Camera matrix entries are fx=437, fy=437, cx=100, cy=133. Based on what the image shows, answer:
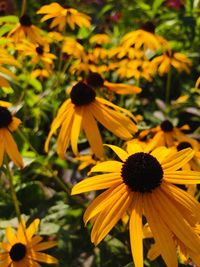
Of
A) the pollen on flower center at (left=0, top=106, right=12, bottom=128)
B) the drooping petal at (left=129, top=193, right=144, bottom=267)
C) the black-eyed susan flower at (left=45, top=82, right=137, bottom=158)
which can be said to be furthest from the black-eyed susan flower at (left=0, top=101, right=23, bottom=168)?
the drooping petal at (left=129, top=193, right=144, bottom=267)

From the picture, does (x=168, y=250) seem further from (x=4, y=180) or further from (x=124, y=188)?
(x=4, y=180)

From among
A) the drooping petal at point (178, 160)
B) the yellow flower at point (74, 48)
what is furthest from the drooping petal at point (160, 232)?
the yellow flower at point (74, 48)

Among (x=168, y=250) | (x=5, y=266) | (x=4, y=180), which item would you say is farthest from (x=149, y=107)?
(x=168, y=250)

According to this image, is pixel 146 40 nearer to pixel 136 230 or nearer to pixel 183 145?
pixel 183 145

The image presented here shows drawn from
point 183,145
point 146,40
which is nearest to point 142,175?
point 183,145

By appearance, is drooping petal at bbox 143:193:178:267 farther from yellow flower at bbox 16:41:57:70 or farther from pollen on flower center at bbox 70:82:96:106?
yellow flower at bbox 16:41:57:70
